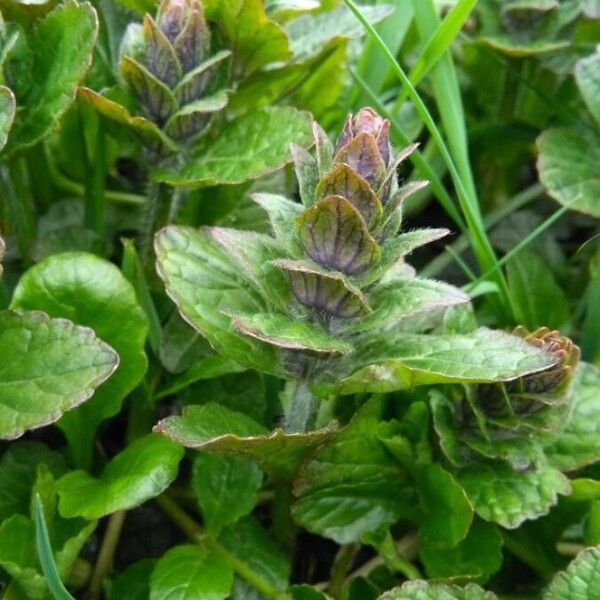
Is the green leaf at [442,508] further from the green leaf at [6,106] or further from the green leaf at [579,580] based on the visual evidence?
the green leaf at [6,106]

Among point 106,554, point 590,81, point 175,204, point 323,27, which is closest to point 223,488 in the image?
point 106,554

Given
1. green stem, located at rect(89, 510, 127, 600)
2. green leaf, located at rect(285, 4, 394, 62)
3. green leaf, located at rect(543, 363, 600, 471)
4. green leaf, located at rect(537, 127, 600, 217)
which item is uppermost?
green leaf, located at rect(285, 4, 394, 62)

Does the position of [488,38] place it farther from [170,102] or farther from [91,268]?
[91,268]

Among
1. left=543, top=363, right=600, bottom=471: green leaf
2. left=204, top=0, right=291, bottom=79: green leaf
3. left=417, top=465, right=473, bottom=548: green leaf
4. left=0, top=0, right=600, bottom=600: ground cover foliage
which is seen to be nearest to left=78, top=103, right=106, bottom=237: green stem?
left=0, top=0, right=600, bottom=600: ground cover foliage

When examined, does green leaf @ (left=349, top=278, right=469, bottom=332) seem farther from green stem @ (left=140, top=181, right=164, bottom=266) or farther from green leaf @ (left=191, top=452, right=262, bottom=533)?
green stem @ (left=140, top=181, right=164, bottom=266)

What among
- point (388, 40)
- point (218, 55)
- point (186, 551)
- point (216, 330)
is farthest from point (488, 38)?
point (186, 551)

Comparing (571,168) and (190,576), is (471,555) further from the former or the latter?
(571,168)

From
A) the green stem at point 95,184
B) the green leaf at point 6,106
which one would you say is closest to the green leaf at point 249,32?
the green stem at point 95,184
